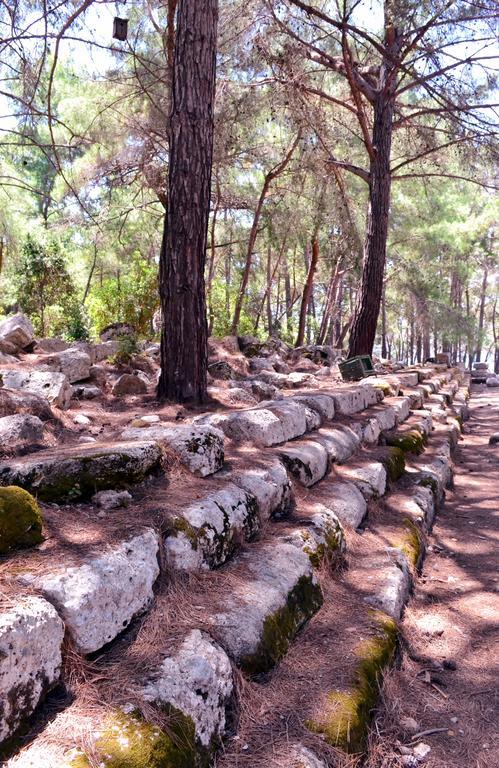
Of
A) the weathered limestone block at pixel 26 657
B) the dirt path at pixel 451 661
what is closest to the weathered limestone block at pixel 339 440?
the dirt path at pixel 451 661

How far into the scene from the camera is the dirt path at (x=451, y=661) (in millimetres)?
2143

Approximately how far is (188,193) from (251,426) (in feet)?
6.20

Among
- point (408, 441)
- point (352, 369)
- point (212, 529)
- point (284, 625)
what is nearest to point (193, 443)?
point (212, 529)

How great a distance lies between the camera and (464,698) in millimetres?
2465

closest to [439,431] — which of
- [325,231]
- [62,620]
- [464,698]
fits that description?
[464,698]

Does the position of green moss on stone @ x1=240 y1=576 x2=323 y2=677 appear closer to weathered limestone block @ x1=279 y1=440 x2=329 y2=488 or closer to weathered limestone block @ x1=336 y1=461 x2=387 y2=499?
weathered limestone block @ x1=279 y1=440 x2=329 y2=488

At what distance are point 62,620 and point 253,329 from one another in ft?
44.8

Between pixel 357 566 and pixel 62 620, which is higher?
pixel 62 620

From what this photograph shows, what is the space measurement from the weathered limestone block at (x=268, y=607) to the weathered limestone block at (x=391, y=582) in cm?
35

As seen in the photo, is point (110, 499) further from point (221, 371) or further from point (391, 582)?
point (221, 371)

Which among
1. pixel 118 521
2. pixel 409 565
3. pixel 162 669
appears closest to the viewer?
pixel 162 669

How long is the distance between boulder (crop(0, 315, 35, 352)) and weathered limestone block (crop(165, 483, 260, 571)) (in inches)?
141

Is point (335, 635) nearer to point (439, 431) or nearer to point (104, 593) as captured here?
point (104, 593)

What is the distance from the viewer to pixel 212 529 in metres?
2.50
